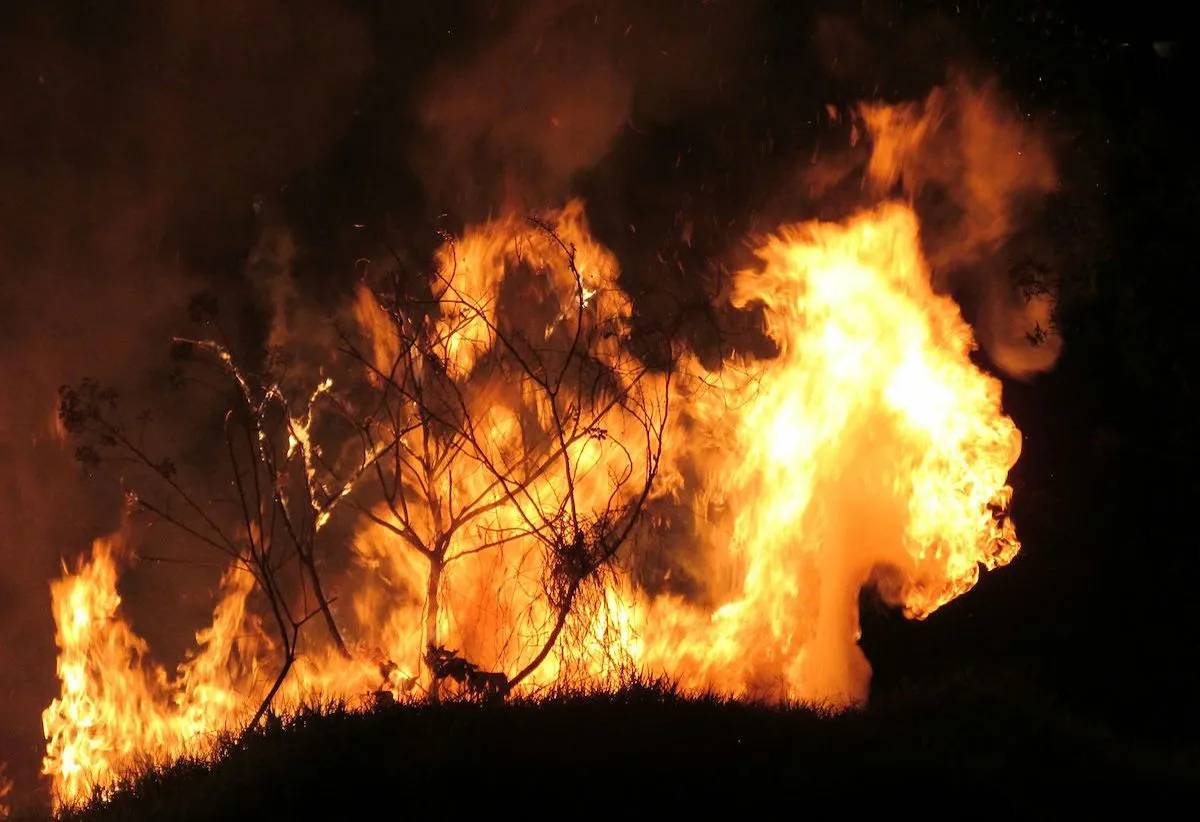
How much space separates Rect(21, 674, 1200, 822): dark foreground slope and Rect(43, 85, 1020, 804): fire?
2677mm

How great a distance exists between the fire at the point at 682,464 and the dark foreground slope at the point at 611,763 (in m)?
2.68

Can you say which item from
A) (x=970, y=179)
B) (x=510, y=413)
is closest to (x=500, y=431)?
(x=510, y=413)

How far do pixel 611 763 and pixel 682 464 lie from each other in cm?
544

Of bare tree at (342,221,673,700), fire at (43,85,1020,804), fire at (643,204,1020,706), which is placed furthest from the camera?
fire at (643,204,1020,706)

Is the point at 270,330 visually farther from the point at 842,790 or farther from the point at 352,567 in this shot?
the point at 842,790

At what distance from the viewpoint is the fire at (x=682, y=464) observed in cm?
1030

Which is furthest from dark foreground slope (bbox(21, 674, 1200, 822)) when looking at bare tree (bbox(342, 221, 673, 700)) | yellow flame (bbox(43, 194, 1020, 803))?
yellow flame (bbox(43, 194, 1020, 803))

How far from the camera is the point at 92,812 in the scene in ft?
23.6

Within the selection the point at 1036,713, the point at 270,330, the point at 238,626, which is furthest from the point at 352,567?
the point at 1036,713

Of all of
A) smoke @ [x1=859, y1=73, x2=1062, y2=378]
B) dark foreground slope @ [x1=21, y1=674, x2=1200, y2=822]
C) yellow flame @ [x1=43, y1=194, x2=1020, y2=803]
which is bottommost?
dark foreground slope @ [x1=21, y1=674, x2=1200, y2=822]

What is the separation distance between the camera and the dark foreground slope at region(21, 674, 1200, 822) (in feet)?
19.1

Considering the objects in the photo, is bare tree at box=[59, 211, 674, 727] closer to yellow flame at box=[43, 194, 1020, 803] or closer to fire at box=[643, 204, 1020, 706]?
yellow flame at box=[43, 194, 1020, 803]

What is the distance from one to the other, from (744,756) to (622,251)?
6.46m

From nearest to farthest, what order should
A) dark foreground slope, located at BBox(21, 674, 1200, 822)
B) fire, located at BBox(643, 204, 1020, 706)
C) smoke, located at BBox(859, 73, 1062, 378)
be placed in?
1. dark foreground slope, located at BBox(21, 674, 1200, 822)
2. fire, located at BBox(643, 204, 1020, 706)
3. smoke, located at BBox(859, 73, 1062, 378)
